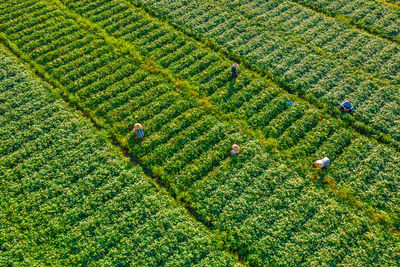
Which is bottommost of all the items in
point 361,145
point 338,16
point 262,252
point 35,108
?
point 262,252

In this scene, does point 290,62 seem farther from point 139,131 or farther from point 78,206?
point 78,206

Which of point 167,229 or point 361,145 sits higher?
point 361,145

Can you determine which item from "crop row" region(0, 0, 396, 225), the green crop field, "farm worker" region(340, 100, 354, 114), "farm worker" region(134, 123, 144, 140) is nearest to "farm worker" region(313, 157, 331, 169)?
the green crop field

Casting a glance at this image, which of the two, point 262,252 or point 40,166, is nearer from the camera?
point 262,252

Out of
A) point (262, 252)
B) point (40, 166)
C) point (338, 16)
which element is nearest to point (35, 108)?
point (40, 166)

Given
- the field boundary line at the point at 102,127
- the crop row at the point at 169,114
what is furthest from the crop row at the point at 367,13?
the field boundary line at the point at 102,127

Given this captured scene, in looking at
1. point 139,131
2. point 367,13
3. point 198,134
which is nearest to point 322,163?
point 198,134

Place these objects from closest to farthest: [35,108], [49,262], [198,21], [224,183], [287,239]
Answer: [49,262] < [287,239] < [224,183] < [35,108] < [198,21]

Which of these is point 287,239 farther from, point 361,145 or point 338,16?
point 338,16

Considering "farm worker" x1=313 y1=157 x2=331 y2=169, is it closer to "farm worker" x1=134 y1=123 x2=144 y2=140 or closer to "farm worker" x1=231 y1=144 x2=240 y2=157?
"farm worker" x1=231 y1=144 x2=240 y2=157
